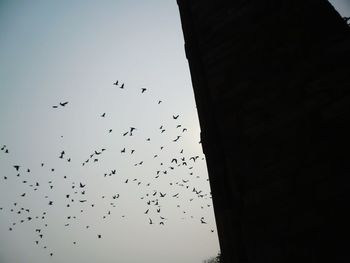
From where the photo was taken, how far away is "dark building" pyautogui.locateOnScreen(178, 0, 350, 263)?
2.48 metres

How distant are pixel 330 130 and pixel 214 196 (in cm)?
135

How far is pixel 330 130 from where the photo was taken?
264cm

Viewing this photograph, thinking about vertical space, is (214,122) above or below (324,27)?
below

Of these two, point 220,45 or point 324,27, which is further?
point 220,45

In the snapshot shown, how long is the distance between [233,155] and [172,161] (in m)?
7.44

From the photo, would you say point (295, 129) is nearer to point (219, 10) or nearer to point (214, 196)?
point (214, 196)

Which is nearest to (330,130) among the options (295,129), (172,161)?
(295,129)

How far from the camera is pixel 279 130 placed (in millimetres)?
2939

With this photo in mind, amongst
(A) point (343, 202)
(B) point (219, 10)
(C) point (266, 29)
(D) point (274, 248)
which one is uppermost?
(B) point (219, 10)

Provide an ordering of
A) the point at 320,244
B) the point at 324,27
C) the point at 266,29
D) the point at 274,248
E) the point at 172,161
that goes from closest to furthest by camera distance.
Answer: the point at 320,244 → the point at 274,248 → the point at 324,27 → the point at 266,29 → the point at 172,161

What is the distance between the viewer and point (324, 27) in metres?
3.11

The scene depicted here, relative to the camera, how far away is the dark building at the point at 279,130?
97.7 inches

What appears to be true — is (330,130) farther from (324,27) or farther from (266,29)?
(266,29)

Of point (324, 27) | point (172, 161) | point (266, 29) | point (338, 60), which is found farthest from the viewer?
point (172, 161)
